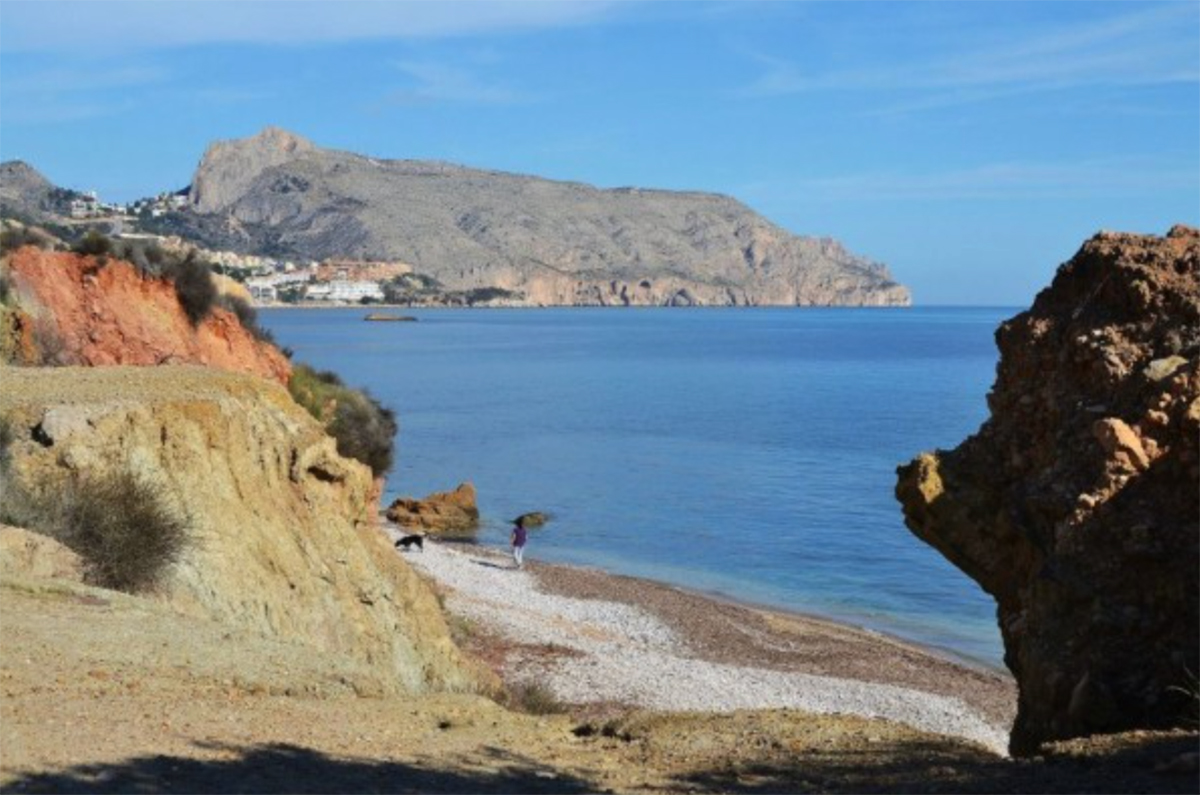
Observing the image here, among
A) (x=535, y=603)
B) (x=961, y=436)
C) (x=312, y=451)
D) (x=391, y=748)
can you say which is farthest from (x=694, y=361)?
(x=391, y=748)

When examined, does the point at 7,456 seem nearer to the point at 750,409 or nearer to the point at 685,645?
the point at 685,645

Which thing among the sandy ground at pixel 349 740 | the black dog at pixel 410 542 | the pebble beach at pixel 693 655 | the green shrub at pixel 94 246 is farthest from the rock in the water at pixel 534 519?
the sandy ground at pixel 349 740

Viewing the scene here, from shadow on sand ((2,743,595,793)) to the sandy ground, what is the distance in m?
0.01

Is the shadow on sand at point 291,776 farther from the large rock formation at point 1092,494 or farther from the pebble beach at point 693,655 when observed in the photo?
the pebble beach at point 693,655

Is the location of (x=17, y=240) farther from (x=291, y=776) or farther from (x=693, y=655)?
(x=291, y=776)

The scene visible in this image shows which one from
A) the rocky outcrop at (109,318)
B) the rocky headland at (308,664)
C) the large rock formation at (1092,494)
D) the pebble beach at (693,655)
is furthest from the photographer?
the rocky outcrop at (109,318)

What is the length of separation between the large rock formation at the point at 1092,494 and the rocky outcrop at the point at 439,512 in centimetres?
3368

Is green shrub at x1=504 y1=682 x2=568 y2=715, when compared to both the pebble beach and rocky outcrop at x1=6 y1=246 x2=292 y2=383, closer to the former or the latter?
the pebble beach

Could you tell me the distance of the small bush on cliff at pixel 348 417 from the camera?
30125mm

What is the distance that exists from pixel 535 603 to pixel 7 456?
18.3 m

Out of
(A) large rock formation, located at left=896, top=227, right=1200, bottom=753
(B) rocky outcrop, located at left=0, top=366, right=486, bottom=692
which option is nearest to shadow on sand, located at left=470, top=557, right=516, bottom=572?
Answer: (B) rocky outcrop, located at left=0, top=366, right=486, bottom=692

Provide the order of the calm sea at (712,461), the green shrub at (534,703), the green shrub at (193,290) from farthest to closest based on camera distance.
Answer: the calm sea at (712,461), the green shrub at (193,290), the green shrub at (534,703)

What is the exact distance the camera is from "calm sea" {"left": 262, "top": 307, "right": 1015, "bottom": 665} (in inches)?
1449

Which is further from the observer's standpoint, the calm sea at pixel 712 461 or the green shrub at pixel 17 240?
the calm sea at pixel 712 461
